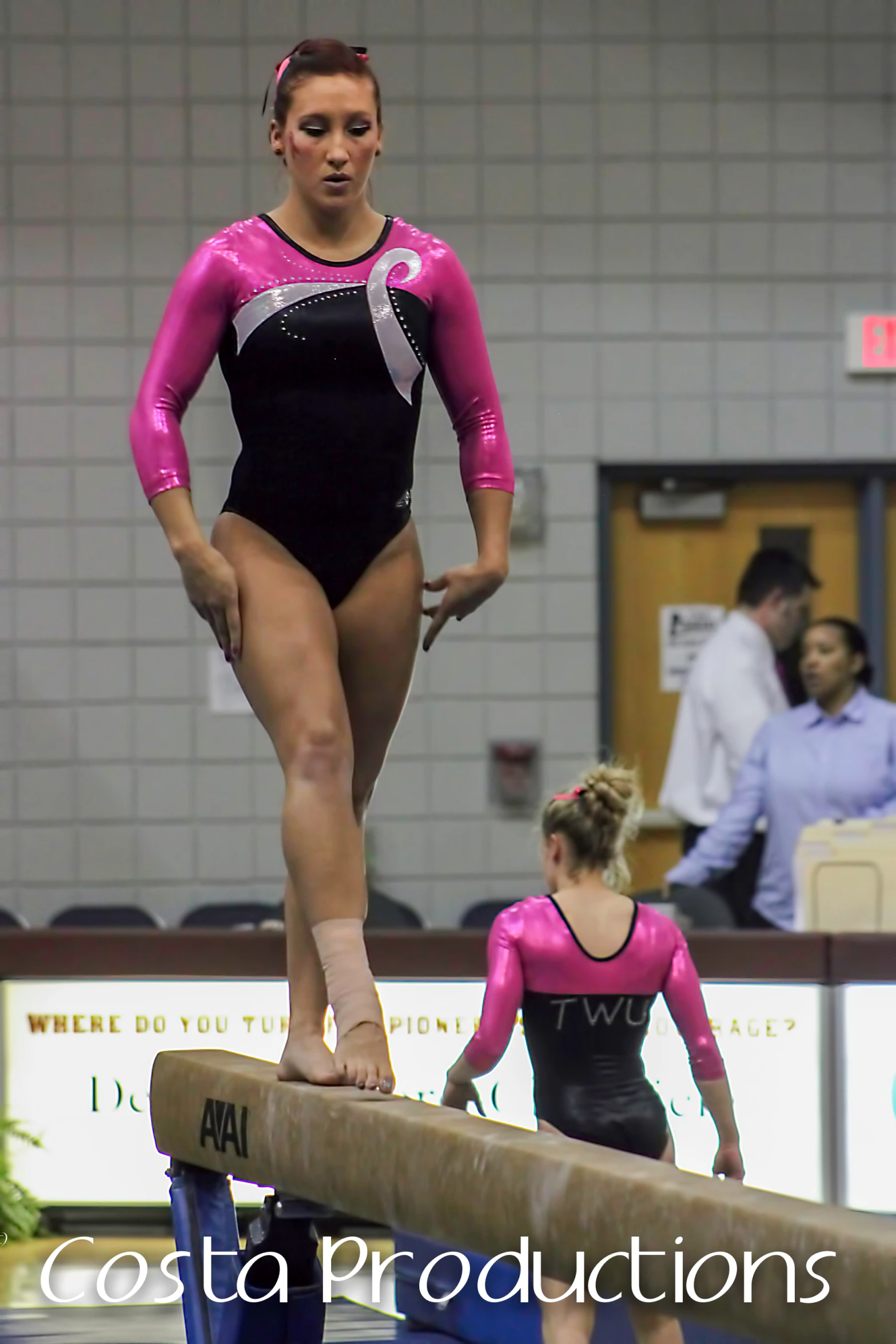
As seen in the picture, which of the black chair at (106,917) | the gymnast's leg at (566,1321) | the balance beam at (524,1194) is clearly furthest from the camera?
the black chair at (106,917)

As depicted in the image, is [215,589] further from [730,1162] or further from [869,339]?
[869,339]

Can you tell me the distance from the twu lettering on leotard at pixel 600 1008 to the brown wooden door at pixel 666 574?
3.77m

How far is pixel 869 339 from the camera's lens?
25.0 ft

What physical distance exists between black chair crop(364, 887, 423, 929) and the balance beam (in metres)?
3.13

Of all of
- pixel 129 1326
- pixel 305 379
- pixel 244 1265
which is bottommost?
pixel 129 1326

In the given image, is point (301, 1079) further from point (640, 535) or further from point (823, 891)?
point (640, 535)

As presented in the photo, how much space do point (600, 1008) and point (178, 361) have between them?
1981 millimetres

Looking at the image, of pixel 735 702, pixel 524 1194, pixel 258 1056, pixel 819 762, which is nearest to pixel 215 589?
pixel 524 1194

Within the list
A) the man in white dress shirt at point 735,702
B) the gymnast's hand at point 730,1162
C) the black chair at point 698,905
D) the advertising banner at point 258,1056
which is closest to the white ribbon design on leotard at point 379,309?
the gymnast's hand at point 730,1162

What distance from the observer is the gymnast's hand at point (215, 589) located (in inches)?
95.1

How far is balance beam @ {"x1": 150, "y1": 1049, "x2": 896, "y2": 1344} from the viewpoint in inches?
64.6

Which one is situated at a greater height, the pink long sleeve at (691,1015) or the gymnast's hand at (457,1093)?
the pink long sleeve at (691,1015)

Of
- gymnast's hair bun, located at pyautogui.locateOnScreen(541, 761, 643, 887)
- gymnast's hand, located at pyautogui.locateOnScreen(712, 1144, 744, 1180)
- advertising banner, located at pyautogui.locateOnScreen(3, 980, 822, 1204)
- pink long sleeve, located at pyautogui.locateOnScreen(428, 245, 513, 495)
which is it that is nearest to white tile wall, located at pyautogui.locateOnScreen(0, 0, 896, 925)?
advertising banner, located at pyautogui.locateOnScreen(3, 980, 822, 1204)

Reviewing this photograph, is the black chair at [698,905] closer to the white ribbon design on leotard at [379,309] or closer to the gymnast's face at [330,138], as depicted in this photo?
the white ribbon design on leotard at [379,309]
